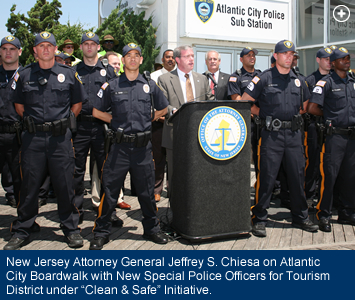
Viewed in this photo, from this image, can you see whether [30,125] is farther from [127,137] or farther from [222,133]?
[222,133]

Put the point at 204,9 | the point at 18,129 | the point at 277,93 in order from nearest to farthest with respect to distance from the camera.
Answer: the point at 277,93, the point at 18,129, the point at 204,9

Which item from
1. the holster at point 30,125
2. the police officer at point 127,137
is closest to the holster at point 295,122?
the police officer at point 127,137

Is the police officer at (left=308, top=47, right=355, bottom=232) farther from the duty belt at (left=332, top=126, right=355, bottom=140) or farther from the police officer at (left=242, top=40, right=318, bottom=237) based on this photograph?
the police officer at (left=242, top=40, right=318, bottom=237)

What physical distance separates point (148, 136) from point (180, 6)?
27.1 feet

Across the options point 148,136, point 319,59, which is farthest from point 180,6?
point 148,136

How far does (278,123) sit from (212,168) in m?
1.09

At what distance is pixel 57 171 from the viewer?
398cm

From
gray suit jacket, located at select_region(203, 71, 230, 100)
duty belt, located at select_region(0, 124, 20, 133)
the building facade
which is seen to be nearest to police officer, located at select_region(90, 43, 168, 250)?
duty belt, located at select_region(0, 124, 20, 133)

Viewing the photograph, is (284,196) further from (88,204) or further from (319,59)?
(88,204)

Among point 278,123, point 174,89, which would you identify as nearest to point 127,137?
point 174,89

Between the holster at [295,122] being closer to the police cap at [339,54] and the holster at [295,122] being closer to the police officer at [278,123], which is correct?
the police officer at [278,123]

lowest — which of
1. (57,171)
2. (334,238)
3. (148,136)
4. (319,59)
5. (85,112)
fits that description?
(334,238)

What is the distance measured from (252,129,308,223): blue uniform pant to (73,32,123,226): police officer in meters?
1.79

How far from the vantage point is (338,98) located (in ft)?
15.2
